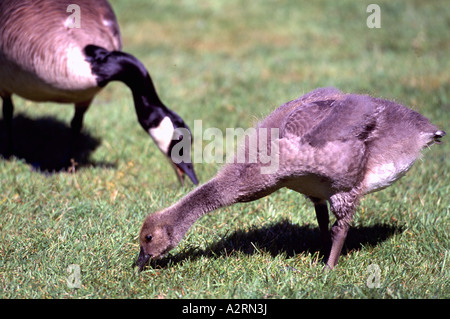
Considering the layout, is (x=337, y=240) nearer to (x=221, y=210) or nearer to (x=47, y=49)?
(x=221, y=210)

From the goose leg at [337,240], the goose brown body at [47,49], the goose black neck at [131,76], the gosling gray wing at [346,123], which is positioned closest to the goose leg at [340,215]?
the goose leg at [337,240]

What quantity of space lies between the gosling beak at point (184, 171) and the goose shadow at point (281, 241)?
3.97 ft

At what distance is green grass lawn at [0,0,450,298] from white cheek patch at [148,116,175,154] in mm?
411

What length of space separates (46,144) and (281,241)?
12.8ft

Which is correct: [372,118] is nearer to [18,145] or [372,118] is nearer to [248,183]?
[248,183]

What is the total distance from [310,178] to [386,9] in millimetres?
10124

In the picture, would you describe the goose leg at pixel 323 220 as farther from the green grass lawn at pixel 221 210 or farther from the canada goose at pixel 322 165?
the canada goose at pixel 322 165

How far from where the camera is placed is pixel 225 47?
11875 millimetres

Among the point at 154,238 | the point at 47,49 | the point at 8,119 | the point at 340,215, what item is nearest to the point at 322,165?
the point at 340,215

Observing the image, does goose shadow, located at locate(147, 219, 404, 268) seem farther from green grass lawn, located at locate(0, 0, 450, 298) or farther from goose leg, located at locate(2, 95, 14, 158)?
goose leg, located at locate(2, 95, 14, 158)

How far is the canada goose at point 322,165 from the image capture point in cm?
404

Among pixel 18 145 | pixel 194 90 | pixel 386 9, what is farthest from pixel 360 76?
pixel 18 145

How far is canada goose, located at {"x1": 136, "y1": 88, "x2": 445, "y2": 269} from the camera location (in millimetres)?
4035

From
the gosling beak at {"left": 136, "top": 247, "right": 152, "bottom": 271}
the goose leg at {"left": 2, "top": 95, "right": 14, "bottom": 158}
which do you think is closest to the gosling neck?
the gosling beak at {"left": 136, "top": 247, "right": 152, "bottom": 271}
